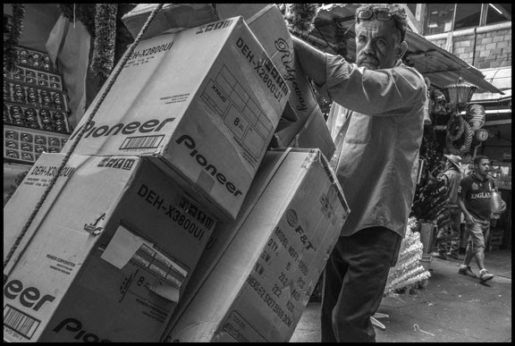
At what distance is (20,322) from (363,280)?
1218 millimetres

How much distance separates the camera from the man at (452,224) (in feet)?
23.5

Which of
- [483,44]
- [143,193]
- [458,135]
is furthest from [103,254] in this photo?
[483,44]

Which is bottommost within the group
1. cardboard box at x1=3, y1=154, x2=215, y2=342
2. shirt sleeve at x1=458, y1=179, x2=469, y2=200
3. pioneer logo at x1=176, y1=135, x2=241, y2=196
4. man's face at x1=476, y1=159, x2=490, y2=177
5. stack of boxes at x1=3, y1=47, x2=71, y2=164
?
cardboard box at x1=3, y1=154, x2=215, y2=342

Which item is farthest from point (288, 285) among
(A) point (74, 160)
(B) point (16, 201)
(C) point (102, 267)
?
(B) point (16, 201)

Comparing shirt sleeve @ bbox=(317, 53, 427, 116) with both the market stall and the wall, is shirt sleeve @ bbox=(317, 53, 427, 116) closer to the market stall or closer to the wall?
the market stall

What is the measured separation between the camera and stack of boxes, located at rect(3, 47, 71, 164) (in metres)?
2.72

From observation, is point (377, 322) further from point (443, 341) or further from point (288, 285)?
point (288, 285)

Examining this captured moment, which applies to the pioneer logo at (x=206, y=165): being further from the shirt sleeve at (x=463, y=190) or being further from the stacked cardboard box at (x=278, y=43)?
the shirt sleeve at (x=463, y=190)

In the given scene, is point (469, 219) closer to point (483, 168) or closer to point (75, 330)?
point (483, 168)

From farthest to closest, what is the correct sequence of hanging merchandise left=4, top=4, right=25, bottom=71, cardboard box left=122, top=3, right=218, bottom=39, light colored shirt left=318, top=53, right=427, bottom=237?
1. hanging merchandise left=4, top=4, right=25, bottom=71
2. light colored shirt left=318, top=53, right=427, bottom=237
3. cardboard box left=122, top=3, right=218, bottom=39

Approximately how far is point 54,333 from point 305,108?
1089 millimetres

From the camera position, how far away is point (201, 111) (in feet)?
4.02

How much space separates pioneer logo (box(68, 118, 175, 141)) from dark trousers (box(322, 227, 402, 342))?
102 centimetres

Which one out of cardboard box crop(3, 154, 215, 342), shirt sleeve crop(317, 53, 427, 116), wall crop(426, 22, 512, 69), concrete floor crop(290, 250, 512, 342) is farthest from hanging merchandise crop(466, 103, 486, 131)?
cardboard box crop(3, 154, 215, 342)
